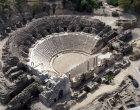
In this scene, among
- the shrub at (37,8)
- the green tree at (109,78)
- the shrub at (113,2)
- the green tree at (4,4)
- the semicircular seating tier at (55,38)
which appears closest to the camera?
the green tree at (109,78)

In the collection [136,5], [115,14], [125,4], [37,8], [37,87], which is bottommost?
[37,87]

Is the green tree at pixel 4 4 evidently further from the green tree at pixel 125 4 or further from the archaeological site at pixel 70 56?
the green tree at pixel 125 4

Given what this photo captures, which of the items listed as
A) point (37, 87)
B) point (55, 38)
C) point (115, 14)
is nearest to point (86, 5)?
point (115, 14)

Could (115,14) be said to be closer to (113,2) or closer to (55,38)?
(113,2)

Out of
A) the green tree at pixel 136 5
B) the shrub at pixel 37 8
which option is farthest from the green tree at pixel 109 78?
the shrub at pixel 37 8

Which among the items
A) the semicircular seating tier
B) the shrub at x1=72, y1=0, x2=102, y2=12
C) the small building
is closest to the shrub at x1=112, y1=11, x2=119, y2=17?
the shrub at x1=72, y1=0, x2=102, y2=12

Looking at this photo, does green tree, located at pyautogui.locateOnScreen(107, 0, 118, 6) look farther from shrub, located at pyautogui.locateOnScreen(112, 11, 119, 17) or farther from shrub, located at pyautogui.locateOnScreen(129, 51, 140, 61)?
shrub, located at pyautogui.locateOnScreen(129, 51, 140, 61)

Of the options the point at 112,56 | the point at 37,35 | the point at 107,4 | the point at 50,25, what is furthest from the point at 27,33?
the point at 107,4

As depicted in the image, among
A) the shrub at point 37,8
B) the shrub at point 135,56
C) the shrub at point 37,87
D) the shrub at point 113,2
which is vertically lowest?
the shrub at point 37,87

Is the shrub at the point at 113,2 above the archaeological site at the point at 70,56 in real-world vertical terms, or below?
above

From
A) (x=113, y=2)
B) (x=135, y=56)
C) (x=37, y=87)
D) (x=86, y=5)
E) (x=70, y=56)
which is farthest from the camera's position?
(x=113, y=2)

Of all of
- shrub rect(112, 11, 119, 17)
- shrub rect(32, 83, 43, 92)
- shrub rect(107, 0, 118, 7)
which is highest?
shrub rect(107, 0, 118, 7)

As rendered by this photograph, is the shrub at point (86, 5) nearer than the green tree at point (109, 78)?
No
